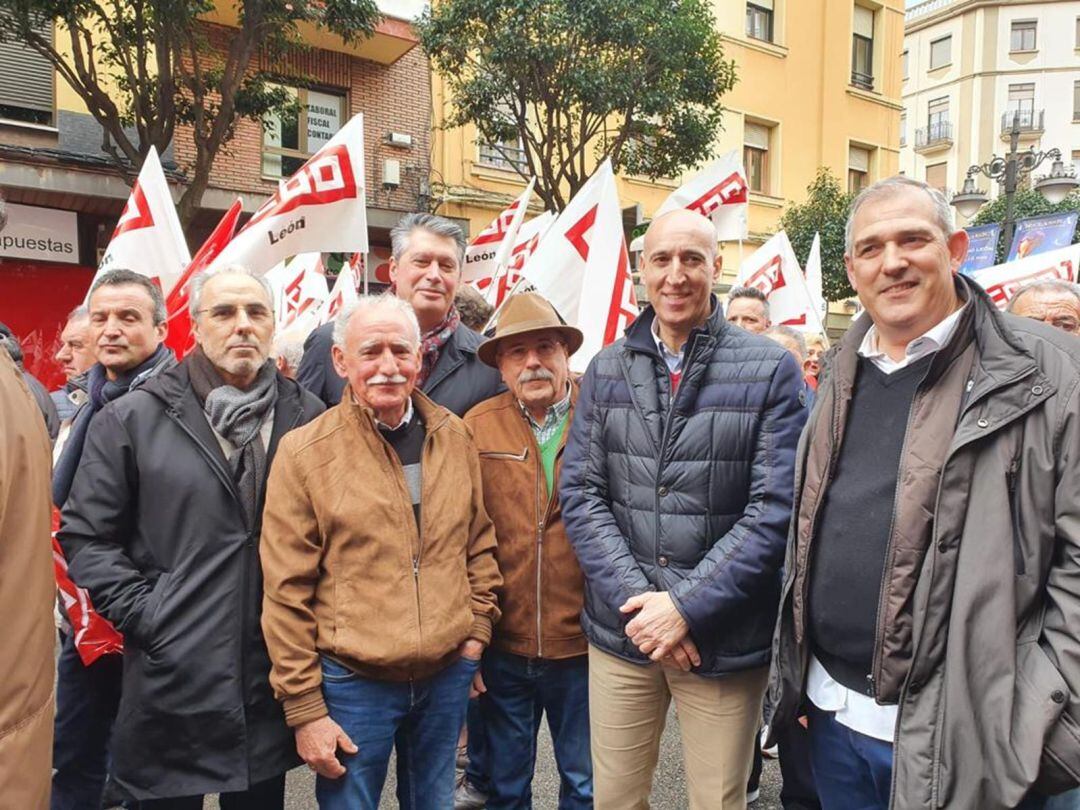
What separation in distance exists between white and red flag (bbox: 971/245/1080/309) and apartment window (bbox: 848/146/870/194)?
15.2 metres

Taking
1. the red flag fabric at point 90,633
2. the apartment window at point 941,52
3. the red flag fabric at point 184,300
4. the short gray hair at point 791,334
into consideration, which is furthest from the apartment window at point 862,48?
the apartment window at point 941,52

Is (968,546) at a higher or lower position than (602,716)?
higher

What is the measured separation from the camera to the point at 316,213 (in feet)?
14.3

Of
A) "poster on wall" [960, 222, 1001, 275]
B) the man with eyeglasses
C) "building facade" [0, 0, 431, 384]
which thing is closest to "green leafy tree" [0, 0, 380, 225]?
"building facade" [0, 0, 431, 384]

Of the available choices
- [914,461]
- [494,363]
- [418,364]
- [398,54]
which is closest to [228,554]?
[418,364]

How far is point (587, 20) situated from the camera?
10.6 m

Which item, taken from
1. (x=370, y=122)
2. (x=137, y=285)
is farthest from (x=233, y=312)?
(x=370, y=122)

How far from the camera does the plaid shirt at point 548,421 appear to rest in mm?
2900

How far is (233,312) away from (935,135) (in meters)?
52.4

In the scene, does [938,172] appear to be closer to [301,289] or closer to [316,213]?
[301,289]

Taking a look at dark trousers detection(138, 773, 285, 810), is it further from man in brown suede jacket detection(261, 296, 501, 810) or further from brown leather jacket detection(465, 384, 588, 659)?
brown leather jacket detection(465, 384, 588, 659)

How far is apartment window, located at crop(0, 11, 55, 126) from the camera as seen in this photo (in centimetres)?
1028

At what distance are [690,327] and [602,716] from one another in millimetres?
1278

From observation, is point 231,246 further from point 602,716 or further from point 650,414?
point 602,716
